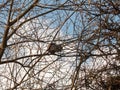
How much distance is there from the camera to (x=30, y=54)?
3395 millimetres

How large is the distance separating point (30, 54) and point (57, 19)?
48 centimetres

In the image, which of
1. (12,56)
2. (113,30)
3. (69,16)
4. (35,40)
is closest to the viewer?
(69,16)

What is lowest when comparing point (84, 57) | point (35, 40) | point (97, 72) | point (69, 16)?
point (97, 72)

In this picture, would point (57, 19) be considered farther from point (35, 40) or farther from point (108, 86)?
point (108, 86)

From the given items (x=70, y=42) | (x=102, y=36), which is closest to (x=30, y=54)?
(x=70, y=42)

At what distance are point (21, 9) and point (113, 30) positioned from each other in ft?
3.85

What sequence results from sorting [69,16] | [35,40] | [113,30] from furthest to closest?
[113,30], [35,40], [69,16]

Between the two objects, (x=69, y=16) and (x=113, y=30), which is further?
(x=113, y=30)

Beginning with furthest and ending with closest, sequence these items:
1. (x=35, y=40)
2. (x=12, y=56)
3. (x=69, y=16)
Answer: (x=12, y=56)
(x=35, y=40)
(x=69, y=16)

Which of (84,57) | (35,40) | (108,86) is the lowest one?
(108,86)

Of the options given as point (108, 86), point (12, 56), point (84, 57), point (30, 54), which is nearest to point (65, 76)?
point (84, 57)

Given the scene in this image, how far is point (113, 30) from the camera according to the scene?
12.7ft

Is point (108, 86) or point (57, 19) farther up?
point (57, 19)

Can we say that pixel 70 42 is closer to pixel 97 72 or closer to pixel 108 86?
pixel 97 72
